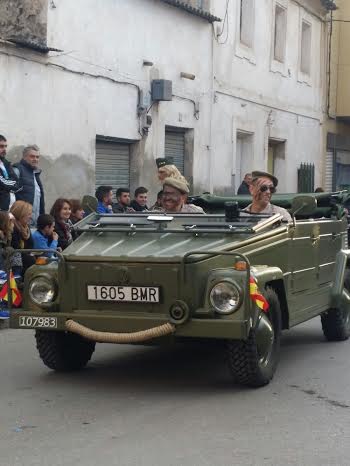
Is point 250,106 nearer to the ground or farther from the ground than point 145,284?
farther from the ground

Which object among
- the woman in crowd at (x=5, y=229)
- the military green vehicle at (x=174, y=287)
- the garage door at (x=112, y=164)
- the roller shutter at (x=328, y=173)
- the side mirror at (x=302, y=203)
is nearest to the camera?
the military green vehicle at (x=174, y=287)

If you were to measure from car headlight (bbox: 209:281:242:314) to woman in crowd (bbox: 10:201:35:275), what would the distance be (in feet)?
14.8

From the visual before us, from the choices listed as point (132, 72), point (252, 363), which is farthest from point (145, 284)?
point (132, 72)

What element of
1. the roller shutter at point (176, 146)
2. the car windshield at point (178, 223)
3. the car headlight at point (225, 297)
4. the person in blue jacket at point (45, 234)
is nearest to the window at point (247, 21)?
the roller shutter at point (176, 146)

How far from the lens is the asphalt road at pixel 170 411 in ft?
18.8

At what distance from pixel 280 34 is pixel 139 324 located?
18.2 m

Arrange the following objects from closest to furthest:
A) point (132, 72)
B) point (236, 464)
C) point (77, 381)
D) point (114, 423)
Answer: point (236, 464)
point (114, 423)
point (77, 381)
point (132, 72)

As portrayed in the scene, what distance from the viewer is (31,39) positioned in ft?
47.7

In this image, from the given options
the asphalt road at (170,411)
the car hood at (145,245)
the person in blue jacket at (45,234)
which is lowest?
the asphalt road at (170,411)

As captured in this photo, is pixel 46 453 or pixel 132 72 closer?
pixel 46 453

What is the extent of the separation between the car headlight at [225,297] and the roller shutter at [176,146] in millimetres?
12056

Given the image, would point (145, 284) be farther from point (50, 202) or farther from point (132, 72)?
point (132, 72)

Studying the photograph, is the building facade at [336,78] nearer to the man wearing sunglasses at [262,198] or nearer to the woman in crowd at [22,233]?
the woman in crowd at [22,233]

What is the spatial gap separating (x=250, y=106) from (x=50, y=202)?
8.76 m
